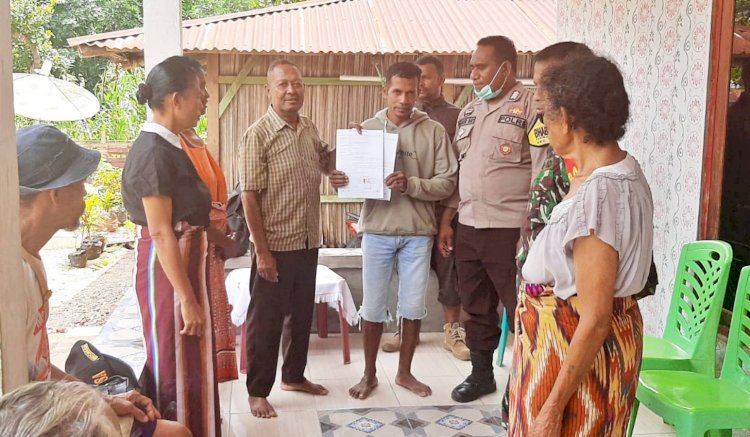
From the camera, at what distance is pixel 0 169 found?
4.26ft

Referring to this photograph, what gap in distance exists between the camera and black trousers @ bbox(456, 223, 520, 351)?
3.39 meters

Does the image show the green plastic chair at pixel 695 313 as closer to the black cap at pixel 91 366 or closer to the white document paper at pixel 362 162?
the white document paper at pixel 362 162

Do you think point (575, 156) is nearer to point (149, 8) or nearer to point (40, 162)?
point (40, 162)

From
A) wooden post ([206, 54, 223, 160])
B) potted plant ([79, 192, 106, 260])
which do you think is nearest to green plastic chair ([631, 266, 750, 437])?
wooden post ([206, 54, 223, 160])

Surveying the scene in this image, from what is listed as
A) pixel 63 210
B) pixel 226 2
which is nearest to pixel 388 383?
pixel 63 210

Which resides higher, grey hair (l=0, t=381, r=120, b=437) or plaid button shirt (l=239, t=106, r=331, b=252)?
plaid button shirt (l=239, t=106, r=331, b=252)

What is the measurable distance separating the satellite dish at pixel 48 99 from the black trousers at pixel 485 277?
2.04 m

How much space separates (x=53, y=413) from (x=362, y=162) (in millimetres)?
2636

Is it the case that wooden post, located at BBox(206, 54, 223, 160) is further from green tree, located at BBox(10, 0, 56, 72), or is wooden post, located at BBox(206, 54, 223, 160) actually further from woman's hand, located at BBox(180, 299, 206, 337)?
woman's hand, located at BBox(180, 299, 206, 337)

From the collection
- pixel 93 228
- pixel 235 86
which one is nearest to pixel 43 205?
pixel 235 86

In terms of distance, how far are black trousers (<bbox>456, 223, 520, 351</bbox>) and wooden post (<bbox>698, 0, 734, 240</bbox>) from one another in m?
0.89

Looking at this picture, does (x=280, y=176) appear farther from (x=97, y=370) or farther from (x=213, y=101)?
(x=213, y=101)

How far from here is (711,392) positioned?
246 cm

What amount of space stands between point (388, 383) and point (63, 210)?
2.62 metres
